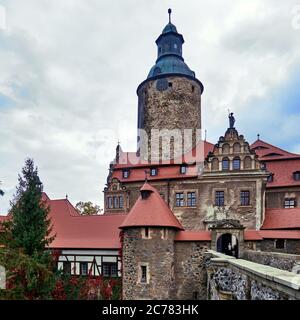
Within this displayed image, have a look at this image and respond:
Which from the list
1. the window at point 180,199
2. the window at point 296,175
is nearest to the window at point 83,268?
the window at point 180,199

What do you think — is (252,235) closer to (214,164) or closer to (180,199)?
(214,164)

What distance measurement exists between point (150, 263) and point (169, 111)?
12744 mm

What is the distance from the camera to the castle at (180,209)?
1366cm

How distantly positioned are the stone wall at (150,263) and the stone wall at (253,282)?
5.99m

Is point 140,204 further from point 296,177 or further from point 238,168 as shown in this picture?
point 296,177

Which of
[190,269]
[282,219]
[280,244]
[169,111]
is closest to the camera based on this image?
[190,269]

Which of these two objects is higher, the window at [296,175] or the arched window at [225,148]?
the arched window at [225,148]

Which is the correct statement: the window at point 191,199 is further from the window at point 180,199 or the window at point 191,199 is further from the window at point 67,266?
the window at point 67,266

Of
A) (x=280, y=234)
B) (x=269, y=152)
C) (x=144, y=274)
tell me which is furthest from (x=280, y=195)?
(x=144, y=274)

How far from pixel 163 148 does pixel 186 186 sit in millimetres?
5747

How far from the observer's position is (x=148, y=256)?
13.5 meters
